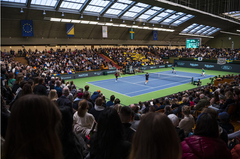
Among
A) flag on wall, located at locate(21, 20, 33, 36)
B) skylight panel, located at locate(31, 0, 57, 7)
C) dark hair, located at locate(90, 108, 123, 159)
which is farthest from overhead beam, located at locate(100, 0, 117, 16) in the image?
dark hair, located at locate(90, 108, 123, 159)

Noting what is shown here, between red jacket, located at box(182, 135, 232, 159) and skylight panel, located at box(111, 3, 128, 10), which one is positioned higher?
skylight panel, located at box(111, 3, 128, 10)

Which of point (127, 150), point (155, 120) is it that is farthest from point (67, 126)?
point (155, 120)

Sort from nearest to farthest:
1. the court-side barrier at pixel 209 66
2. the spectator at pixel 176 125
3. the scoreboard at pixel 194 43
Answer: the spectator at pixel 176 125, the court-side barrier at pixel 209 66, the scoreboard at pixel 194 43

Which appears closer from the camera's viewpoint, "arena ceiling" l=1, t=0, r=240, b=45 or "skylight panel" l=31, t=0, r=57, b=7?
"skylight panel" l=31, t=0, r=57, b=7

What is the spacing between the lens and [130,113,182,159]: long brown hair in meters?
1.61

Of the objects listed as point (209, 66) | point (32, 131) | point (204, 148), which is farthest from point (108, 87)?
point (209, 66)

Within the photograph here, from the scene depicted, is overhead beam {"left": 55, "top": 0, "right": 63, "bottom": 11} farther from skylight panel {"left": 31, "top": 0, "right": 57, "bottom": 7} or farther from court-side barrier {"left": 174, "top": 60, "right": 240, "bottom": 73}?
court-side barrier {"left": 174, "top": 60, "right": 240, "bottom": 73}

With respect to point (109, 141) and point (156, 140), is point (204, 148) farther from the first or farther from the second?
point (109, 141)

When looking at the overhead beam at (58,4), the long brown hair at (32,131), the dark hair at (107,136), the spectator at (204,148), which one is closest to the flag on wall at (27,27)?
the overhead beam at (58,4)

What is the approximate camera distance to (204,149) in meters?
2.31

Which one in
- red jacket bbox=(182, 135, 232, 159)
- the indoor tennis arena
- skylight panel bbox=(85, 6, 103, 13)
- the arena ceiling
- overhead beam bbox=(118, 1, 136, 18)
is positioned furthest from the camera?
overhead beam bbox=(118, 1, 136, 18)

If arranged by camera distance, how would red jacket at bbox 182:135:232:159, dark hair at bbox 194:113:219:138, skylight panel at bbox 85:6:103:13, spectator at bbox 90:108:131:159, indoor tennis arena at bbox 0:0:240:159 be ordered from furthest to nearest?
skylight panel at bbox 85:6:103:13 → dark hair at bbox 194:113:219:138 → spectator at bbox 90:108:131:159 → red jacket at bbox 182:135:232:159 → indoor tennis arena at bbox 0:0:240:159

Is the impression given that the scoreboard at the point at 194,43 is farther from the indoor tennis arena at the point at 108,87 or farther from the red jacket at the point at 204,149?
the red jacket at the point at 204,149

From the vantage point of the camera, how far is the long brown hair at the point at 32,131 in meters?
1.37
